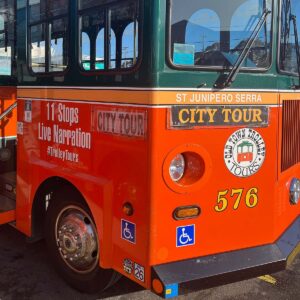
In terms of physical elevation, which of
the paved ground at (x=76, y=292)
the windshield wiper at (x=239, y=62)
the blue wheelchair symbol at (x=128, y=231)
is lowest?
the paved ground at (x=76, y=292)

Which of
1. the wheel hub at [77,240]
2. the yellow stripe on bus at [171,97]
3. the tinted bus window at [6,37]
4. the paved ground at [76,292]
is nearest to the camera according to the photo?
the yellow stripe on bus at [171,97]

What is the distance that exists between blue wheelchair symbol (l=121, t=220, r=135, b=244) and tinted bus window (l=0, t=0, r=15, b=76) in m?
2.49

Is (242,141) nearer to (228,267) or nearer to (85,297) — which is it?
(228,267)

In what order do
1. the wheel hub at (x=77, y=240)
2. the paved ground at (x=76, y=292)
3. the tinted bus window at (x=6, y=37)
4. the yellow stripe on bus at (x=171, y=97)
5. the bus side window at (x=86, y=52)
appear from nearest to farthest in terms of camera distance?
the yellow stripe on bus at (x=171, y=97), the bus side window at (x=86, y=52), the wheel hub at (x=77, y=240), the paved ground at (x=76, y=292), the tinted bus window at (x=6, y=37)

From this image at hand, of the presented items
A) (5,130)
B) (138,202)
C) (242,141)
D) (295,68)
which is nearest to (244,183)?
(242,141)

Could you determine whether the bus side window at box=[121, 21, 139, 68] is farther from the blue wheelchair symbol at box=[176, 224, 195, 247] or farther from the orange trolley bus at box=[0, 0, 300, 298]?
the blue wheelchair symbol at box=[176, 224, 195, 247]

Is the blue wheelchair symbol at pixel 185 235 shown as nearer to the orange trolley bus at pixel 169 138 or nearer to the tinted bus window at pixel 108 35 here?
the orange trolley bus at pixel 169 138

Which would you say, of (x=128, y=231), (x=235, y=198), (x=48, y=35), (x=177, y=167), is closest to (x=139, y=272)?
(x=128, y=231)

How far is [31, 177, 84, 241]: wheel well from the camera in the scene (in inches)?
147

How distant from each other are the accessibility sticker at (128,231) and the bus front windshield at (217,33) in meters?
1.07

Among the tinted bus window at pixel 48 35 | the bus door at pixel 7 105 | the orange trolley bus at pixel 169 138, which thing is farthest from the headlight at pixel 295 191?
the bus door at pixel 7 105

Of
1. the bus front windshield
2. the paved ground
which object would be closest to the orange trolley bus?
the bus front windshield

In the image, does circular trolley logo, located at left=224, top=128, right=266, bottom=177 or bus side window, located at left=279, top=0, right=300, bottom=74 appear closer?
circular trolley logo, located at left=224, top=128, right=266, bottom=177

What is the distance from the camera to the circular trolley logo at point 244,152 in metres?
3.14
